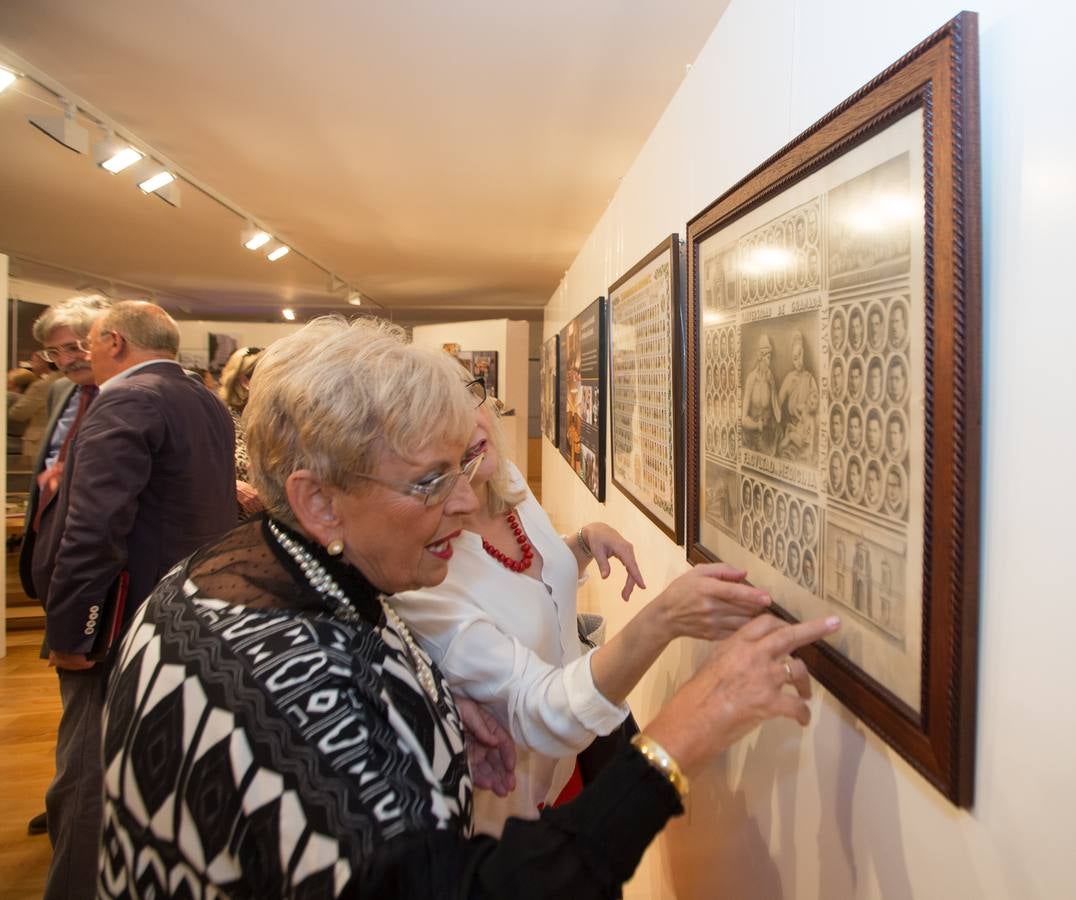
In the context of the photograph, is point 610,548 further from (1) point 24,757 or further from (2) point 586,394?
(1) point 24,757

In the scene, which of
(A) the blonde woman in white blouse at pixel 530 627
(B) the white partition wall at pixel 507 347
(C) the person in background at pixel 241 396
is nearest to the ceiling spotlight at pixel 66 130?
(C) the person in background at pixel 241 396

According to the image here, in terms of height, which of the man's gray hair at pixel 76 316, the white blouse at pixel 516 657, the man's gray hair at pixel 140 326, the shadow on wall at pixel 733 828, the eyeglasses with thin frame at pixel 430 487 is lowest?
the shadow on wall at pixel 733 828

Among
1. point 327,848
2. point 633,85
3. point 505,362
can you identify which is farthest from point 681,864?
point 505,362

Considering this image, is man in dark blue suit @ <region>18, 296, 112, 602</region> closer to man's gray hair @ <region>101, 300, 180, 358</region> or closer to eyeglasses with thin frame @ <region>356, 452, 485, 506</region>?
man's gray hair @ <region>101, 300, 180, 358</region>

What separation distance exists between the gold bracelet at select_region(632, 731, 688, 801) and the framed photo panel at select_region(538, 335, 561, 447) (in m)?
5.31

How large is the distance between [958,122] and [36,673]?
221 inches

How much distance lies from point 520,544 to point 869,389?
3.43 ft

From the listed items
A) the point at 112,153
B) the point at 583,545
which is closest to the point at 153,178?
the point at 112,153

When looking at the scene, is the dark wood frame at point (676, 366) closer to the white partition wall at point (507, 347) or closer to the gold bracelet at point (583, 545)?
the gold bracelet at point (583, 545)

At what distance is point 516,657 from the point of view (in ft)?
4.57

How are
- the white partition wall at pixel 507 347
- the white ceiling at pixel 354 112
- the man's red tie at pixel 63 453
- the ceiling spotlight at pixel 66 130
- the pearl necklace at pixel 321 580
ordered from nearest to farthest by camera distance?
the pearl necklace at pixel 321 580 → the white ceiling at pixel 354 112 → the man's red tie at pixel 63 453 → the ceiling spotlight at pixel 66 130 → the white partition wall at pixel 507 347

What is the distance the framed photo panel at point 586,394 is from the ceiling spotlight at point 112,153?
8.19 feet

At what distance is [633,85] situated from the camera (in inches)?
114

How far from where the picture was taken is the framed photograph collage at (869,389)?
734mm
